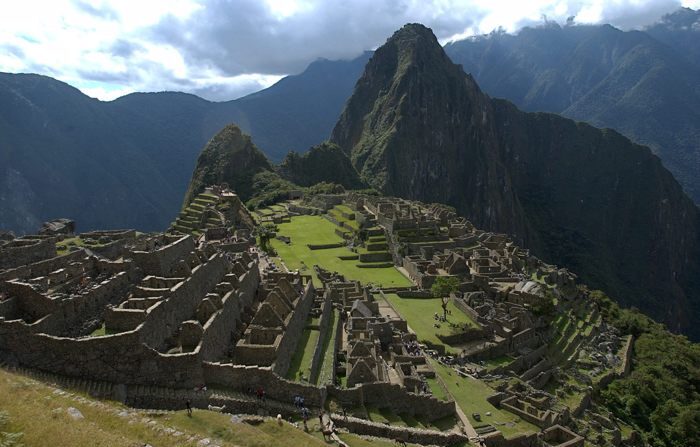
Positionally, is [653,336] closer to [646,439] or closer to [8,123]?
[646,439]

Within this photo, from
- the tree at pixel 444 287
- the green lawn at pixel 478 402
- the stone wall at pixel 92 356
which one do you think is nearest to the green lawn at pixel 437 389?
the green lawn at pixel 478 402

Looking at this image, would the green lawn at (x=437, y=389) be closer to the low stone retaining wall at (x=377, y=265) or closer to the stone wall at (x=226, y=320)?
the stone wall at (x=226, y=320)

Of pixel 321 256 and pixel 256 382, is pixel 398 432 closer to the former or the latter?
A: pixel 256 382

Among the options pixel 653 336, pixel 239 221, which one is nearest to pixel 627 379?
pixel 653 336

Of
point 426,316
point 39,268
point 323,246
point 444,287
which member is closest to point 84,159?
point 323,246

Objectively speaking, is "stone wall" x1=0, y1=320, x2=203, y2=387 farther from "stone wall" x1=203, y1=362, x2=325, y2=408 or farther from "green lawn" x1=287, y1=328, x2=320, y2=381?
"green lawn" x1=287, y1=328, x2=320, y2=381
